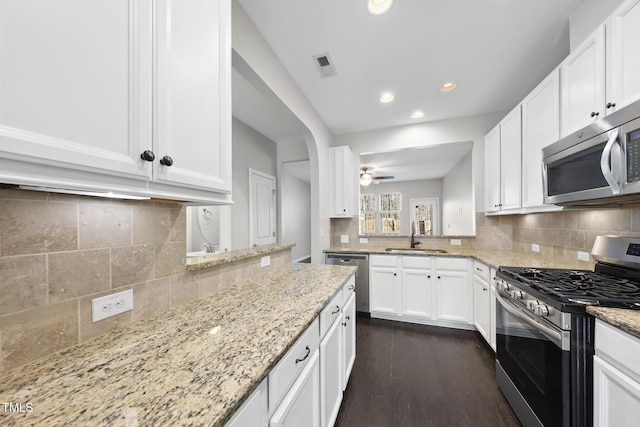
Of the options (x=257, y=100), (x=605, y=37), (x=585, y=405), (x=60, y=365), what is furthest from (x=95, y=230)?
(x=605, y=37)

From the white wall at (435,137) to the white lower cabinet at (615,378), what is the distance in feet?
8.04

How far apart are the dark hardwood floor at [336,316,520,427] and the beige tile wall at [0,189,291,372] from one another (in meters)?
1.48

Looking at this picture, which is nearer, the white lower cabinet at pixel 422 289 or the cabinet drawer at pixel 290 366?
the cabinet drawer at pixel 290 366

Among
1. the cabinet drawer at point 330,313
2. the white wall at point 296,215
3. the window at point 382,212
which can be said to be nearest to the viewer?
the cabinet drawer at point 330,313

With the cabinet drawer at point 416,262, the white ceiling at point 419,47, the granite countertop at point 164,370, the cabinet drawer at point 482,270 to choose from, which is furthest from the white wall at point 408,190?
the granite countertop at point 164,370

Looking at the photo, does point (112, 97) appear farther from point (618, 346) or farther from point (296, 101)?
point (296, 101)

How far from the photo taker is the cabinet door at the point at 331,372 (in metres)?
1.17

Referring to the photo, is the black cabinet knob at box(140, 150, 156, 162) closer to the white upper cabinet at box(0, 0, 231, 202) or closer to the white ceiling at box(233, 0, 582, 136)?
the white upper cabinet at box(0, 0, 231, 202)

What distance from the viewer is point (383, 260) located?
3.02 m

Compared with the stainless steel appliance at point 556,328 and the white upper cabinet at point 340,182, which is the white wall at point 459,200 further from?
the stainless steel appliance at point 556,328

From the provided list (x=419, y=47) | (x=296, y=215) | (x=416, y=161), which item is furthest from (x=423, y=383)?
(x=296, y=215)

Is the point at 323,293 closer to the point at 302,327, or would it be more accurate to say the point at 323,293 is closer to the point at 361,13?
the point at 302,327

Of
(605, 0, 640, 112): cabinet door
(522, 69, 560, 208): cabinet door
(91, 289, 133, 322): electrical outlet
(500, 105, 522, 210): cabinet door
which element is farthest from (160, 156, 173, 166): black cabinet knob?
(500, 105, 522, 210): cabinet door

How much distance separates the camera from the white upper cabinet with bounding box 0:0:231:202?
454 millimetres
